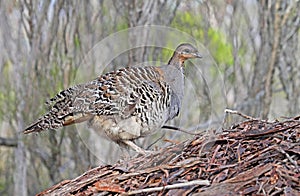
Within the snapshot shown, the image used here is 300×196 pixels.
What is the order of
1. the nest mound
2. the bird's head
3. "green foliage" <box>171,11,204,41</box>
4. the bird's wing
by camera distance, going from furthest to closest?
"green foliage" <box>171,11,204,41</box> → the bird's wing → the bird's head → the nest mound

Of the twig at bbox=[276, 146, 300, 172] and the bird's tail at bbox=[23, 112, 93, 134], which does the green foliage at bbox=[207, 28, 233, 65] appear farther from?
the twig at bbox=[276, 146, 300, 172]

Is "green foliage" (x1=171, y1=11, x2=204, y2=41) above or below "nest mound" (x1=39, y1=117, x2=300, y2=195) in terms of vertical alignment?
above

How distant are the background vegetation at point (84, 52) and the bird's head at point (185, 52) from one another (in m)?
2.28

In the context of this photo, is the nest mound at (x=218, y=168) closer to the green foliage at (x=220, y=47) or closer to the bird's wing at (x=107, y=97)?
the bird's wing at (x=107, y=97)

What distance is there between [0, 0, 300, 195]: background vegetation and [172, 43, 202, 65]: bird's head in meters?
2.28

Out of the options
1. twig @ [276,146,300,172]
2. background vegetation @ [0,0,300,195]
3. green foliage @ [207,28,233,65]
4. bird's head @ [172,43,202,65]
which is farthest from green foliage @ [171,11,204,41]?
twig @ [276,146,300,172]

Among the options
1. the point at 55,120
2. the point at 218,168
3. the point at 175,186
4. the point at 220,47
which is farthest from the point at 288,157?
the point at 220,47

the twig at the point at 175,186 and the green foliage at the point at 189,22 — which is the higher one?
the green foliage at the point at 189,22

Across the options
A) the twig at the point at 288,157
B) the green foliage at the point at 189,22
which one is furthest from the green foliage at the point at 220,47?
the twig at the point at 288,157

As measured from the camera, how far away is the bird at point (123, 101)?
8.49 ft

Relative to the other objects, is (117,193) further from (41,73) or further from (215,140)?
(41,73)

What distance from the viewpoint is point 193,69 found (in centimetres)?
262

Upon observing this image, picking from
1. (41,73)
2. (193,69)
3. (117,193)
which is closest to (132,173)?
(117,193)

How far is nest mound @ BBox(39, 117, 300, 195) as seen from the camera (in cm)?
175
